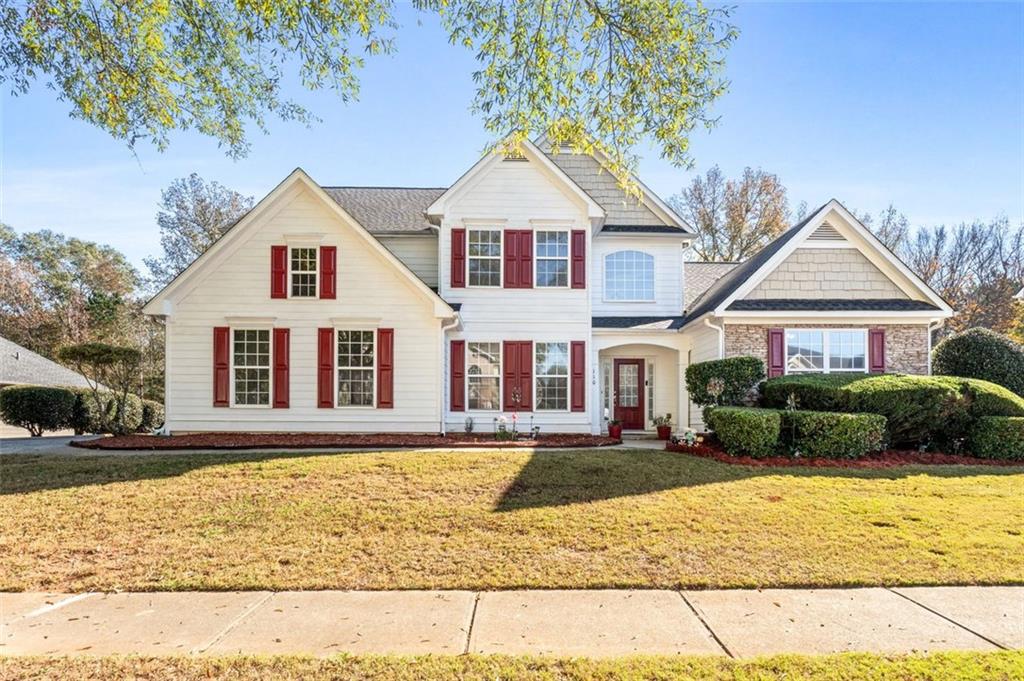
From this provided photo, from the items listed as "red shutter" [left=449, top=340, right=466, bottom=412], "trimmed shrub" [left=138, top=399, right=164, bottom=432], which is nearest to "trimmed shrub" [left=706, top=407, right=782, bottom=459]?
"red shutter" [left=449, top=340, right=466, bottom=412]

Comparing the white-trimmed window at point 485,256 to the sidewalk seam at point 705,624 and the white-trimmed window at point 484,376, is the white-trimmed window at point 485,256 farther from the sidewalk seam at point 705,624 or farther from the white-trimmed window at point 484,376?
the sidewalk seam at point 705,624

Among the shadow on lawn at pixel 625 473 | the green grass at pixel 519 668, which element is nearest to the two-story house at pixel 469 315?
the shadow on lawn at pixel 625 473

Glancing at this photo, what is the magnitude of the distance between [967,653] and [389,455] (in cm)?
888

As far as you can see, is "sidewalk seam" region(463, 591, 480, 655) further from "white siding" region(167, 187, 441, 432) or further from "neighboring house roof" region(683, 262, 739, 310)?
"neighboring house roof" region(683, 262, 739, 310)

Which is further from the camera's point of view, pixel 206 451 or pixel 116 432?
pixel 116 432

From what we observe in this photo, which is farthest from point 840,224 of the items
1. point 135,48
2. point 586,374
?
point 135,48

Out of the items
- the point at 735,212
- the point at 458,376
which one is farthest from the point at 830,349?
the point at 735,212

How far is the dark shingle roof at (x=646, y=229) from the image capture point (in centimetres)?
1680

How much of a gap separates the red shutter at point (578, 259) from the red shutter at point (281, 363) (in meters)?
7.47

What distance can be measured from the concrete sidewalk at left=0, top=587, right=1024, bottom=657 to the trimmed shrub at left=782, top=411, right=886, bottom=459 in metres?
6.10

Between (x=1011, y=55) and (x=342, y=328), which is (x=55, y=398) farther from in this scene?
(x=1011, y=55)

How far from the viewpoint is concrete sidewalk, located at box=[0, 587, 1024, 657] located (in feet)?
13.1

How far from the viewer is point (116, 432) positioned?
1473cm

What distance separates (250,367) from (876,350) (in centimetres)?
1568
